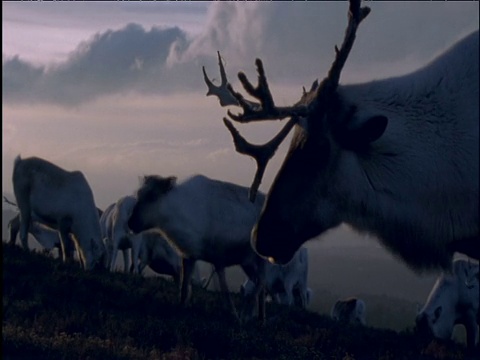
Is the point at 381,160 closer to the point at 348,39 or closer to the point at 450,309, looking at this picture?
the point at 348,39

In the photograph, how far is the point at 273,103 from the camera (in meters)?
6.61

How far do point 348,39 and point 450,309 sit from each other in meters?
13.8

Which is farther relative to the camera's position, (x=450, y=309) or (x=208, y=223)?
(x=450, y=309)

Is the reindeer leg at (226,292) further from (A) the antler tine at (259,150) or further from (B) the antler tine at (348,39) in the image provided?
(B) the antler tine at (348,39)

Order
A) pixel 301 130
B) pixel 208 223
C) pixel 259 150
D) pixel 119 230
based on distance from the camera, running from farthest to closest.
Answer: pixel 119 230, pixel 208 223, pixel 259 150, pixel 301 130

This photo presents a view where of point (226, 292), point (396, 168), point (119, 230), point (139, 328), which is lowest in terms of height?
point (139, 328)

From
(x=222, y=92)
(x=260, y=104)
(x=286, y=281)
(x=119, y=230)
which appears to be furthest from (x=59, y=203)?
(x=260, y=104)

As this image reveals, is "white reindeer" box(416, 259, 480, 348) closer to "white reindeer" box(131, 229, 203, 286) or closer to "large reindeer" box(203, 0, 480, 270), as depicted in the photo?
"white reindeer" box(131, 229, 203, 286)

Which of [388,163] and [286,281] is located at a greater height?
[388,163]

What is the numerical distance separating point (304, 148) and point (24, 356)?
4.44m

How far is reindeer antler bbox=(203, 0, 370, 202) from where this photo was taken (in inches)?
245

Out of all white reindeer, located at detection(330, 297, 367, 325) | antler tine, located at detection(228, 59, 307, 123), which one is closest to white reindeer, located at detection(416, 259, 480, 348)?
white reindeer, located at detection(330, 297, 367, 325)

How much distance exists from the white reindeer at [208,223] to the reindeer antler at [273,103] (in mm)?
7962

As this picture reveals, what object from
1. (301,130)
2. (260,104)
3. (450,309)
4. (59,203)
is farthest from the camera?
(450,309)
